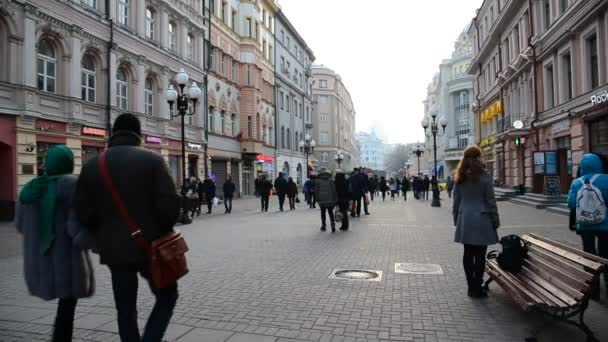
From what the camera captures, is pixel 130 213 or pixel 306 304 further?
pixel 306 304

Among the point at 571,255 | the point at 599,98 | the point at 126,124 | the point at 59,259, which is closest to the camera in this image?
the point at 126,124

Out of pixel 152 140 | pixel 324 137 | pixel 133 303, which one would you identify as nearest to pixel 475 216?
pixel 133 303

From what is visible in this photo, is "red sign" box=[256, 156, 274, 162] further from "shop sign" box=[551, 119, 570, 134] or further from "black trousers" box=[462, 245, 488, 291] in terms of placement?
"black trousers" box=[462, 245, 488, 291]

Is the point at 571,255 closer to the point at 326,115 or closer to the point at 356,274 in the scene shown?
the point at 356,274

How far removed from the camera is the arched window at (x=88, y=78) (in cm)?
2052

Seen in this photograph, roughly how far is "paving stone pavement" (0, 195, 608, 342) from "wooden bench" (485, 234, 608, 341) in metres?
0.37

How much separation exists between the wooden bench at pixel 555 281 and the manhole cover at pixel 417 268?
1944 millimetres

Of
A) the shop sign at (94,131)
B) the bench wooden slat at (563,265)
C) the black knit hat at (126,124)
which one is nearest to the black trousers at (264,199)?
the shop sign at (94,131)

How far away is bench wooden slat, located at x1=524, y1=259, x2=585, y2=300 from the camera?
3.95 meters

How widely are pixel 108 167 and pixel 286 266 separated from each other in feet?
16.4

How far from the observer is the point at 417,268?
7504 millimetres

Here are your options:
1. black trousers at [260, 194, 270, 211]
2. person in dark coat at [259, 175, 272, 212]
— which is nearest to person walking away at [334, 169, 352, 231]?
person in dark coat at [259, 175, 272, 212]

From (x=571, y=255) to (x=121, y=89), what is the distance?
918 inches

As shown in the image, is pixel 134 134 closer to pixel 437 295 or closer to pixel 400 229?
pixel 437 295
